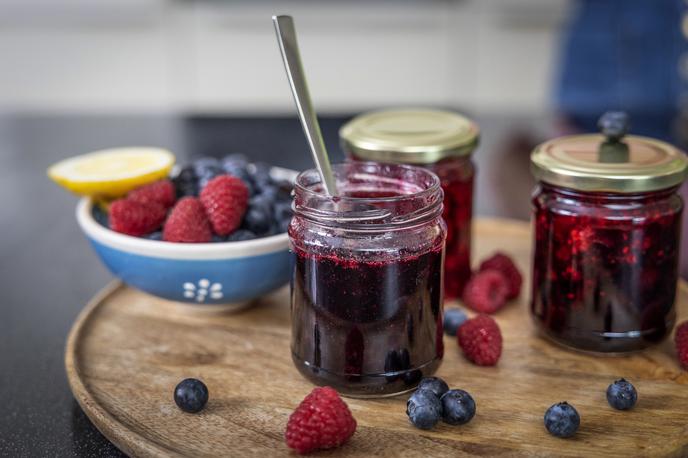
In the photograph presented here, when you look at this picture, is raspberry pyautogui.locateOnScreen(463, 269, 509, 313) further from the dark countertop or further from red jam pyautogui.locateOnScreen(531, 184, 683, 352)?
the dark countertop

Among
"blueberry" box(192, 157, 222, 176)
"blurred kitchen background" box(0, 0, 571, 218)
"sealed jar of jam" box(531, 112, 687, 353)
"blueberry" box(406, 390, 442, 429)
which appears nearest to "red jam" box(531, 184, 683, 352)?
"sealed jar of jam" box(531, 112, 687, 353)

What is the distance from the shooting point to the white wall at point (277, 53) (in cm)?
365

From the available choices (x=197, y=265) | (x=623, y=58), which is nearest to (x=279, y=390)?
(x=197, y=265)

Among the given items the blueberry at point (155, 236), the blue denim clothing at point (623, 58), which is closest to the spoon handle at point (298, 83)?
the blueberry at point (155, 236)

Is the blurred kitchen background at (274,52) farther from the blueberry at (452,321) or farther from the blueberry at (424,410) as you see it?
the blueberry at (424,410)

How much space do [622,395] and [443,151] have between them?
37 centimetres

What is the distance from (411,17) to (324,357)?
9.69 ft

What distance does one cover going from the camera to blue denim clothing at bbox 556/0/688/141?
2.45 m

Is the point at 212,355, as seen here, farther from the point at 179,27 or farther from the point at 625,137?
the point at 179,27

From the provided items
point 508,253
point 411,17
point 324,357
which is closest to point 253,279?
point 324,357

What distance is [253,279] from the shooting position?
3.50 feet

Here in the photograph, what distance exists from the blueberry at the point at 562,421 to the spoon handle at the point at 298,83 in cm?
33

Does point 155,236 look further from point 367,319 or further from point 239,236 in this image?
point 367,319

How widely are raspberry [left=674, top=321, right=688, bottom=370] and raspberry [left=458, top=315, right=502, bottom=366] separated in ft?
0.69
